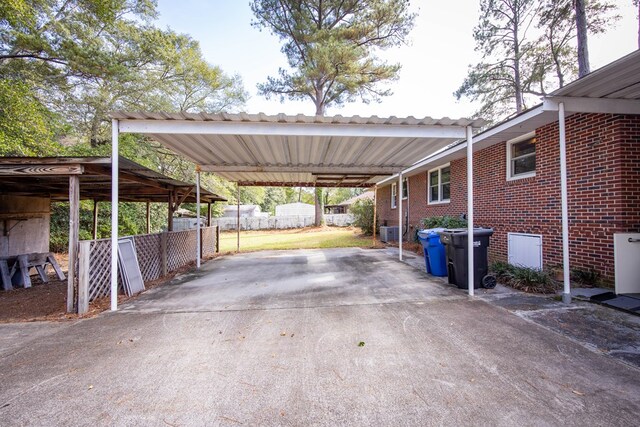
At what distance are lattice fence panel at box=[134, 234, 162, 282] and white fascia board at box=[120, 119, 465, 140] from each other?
263cm

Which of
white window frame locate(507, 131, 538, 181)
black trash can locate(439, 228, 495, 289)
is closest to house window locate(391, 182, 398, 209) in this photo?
white window frame locate(507, 131, 538, 181)

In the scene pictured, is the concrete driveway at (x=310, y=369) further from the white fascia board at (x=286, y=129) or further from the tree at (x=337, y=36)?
the tree at (x=337, y=36)

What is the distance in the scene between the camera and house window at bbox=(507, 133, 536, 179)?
579cm

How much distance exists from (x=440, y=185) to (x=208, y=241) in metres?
8.99

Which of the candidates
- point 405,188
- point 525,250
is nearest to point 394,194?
point 405,188

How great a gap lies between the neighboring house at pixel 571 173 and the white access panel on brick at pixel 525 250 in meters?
0.02

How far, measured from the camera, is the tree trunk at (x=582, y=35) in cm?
937

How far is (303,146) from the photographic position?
5.81 meters

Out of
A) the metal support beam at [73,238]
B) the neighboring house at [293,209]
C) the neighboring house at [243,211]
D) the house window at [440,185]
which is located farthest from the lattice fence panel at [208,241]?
the neighboring house at [293,209]

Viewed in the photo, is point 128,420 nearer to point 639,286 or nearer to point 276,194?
point 639,286

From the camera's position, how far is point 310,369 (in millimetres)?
2438

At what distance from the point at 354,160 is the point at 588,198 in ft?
15.4

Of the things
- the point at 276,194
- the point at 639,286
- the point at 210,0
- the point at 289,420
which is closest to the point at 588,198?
the point at 639,286

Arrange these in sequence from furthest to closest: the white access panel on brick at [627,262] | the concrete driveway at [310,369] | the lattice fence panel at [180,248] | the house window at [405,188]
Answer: the house window at [405,188], the lattice fence panel at [180,248], the white access panel on brick at [627,262], the concrete driveway at [310,369]
